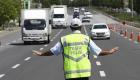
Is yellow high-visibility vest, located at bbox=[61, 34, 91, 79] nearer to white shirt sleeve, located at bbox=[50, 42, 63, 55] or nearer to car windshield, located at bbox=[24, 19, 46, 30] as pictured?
white shirt sleeve, located at bbox=[50, 42, 63, 55]

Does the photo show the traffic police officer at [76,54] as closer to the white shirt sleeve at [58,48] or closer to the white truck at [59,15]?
the white shirt sleeve at [58,48]

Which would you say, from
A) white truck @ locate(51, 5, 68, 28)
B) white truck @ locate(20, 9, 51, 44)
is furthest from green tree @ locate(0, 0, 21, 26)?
white truck @ locate(20, 9, 51, 44)

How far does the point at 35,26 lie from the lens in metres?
38.9

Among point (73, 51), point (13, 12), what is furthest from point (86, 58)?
point (13, 12)

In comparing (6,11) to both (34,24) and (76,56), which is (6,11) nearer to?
(34,24)

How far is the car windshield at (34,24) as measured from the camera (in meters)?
38.9

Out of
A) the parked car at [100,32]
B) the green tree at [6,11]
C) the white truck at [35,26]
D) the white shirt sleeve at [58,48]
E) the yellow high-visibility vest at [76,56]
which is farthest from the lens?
the green tree at [6,11]

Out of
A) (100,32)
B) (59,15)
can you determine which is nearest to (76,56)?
(100,32)

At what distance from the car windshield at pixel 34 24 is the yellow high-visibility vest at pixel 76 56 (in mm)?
31050

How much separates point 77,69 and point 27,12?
33467 millimetres

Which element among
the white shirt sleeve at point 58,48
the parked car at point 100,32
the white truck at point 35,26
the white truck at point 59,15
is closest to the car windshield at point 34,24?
the white truck at point 35,26

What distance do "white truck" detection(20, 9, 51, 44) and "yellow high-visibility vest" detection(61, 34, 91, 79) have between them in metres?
30.7

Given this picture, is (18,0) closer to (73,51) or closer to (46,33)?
(46,33)

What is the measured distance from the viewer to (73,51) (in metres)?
7.76
